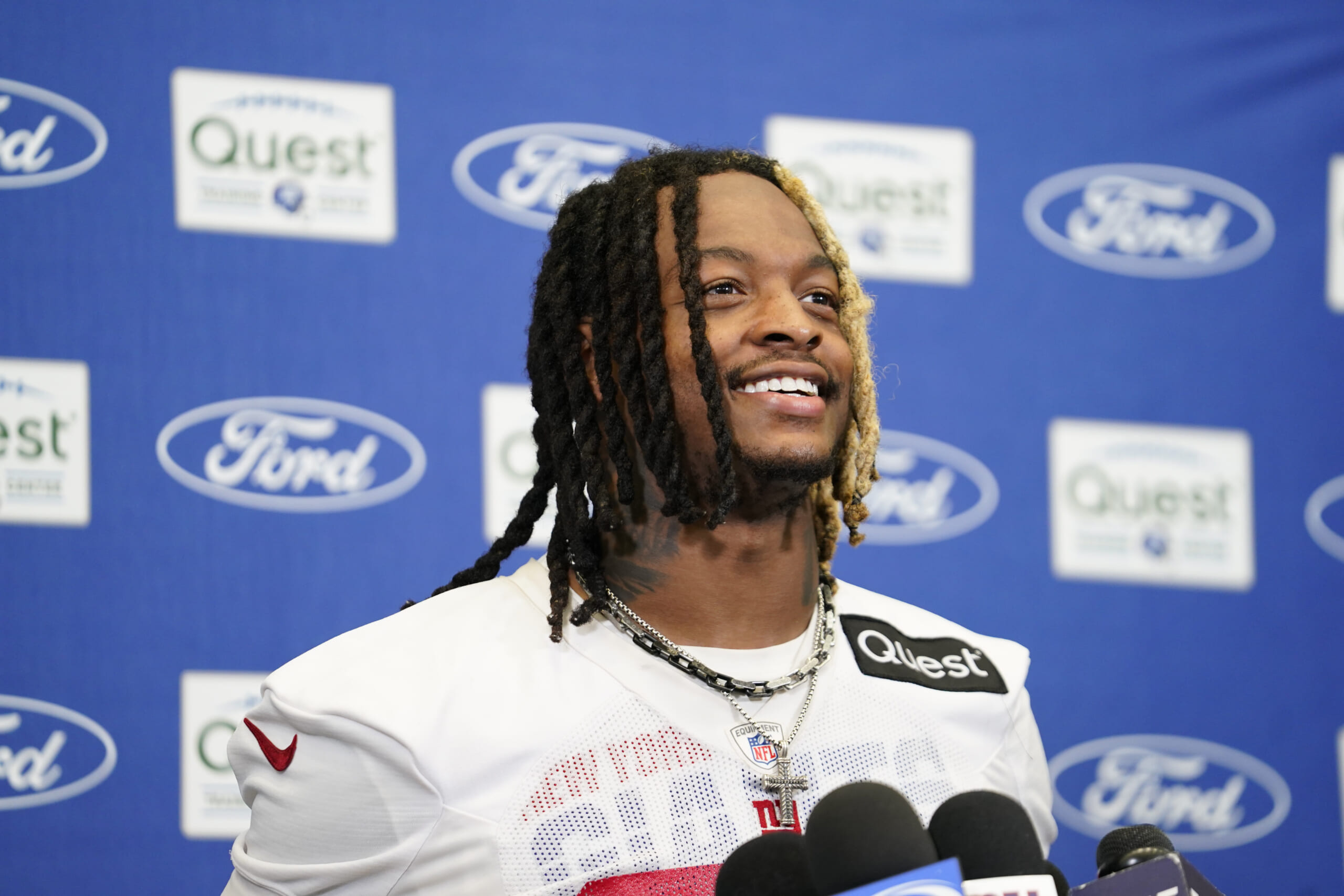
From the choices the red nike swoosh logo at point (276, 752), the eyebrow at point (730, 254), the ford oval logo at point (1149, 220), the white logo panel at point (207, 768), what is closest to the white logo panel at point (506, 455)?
the white logo panel at point (207, 768)

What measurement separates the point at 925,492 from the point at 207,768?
54.0 inches

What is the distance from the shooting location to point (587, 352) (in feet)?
6.02

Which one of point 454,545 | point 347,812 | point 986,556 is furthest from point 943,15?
point 347,812

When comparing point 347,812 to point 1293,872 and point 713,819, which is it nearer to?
point 713,819

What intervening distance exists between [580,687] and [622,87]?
143 cm

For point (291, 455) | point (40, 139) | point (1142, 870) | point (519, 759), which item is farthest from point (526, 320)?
point (1142, 870)

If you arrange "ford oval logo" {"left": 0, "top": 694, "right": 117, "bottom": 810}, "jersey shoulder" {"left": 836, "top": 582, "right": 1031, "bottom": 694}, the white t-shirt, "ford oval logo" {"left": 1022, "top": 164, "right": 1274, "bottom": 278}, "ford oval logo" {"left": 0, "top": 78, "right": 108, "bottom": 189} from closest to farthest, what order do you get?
the white t-shirt < "jersey shoulder" {"left": 836, "top": 582, "right": 1031, "bottom": 694} < "ford oval logo" {"left": 0, "top": 694, "right": 117, "bottom": 810} < "ford oval logo" {"left": 0, "top": 78, "right": 108, "bottom": 189} < "ford oval logo" {"left": 1022, "top": 164, "right": 1274, "bottom": 278}

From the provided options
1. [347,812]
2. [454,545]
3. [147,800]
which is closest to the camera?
[347,812]

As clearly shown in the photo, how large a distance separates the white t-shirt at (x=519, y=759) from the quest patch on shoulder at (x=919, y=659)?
56 mm

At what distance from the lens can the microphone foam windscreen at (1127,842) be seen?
46.5 inches

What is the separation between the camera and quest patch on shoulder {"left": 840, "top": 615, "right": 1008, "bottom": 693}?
5.90 feet

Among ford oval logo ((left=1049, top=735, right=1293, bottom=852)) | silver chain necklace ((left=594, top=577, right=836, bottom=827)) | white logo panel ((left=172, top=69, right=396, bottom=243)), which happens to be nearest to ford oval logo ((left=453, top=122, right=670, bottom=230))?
white logo panel ((left=172, top=69, right=396, bottom=243))

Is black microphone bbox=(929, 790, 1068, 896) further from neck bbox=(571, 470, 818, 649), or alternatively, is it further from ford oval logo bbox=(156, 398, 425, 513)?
ford oval logo bbox=(156, 398, 425, 513)

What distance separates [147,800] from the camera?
7.66ft
